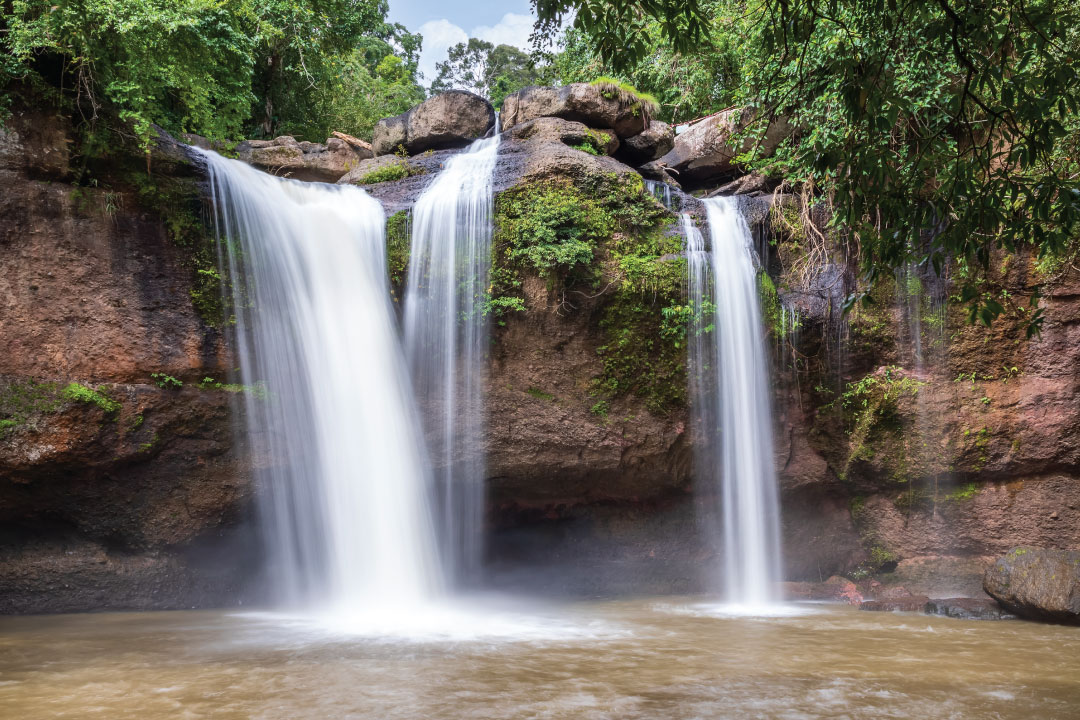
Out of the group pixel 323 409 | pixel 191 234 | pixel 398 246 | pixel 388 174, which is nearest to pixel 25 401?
pixel 191 234

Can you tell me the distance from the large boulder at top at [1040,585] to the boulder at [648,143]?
8715mm

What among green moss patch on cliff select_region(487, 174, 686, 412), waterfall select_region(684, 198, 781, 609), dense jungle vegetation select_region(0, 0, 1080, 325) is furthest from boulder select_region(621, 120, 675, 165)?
waterfall select_region(684, 198, 781, 609)

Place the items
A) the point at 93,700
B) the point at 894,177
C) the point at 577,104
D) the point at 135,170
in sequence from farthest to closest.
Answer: the point at 577,104 → the point at 135,170 → the point at 93,700 → the point at 894,177

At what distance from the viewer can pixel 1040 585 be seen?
7828mm

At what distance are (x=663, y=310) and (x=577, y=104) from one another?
508 cm

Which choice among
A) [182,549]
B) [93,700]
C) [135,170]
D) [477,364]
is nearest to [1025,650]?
[477,364]

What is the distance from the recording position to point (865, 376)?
33.8 ft

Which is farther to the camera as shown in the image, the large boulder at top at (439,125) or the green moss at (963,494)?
the large boulder at top at (439,125)

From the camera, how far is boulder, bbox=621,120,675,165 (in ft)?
44.9

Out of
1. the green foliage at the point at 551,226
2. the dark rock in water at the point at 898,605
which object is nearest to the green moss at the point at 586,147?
the green foliage at the point at 551,226

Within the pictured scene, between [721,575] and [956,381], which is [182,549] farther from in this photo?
[956,381]

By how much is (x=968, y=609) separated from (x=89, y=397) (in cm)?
980

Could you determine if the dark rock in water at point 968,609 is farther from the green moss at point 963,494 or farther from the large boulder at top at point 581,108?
the large boulder at top at point 581,108

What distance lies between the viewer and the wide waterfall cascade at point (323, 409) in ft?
29.3
